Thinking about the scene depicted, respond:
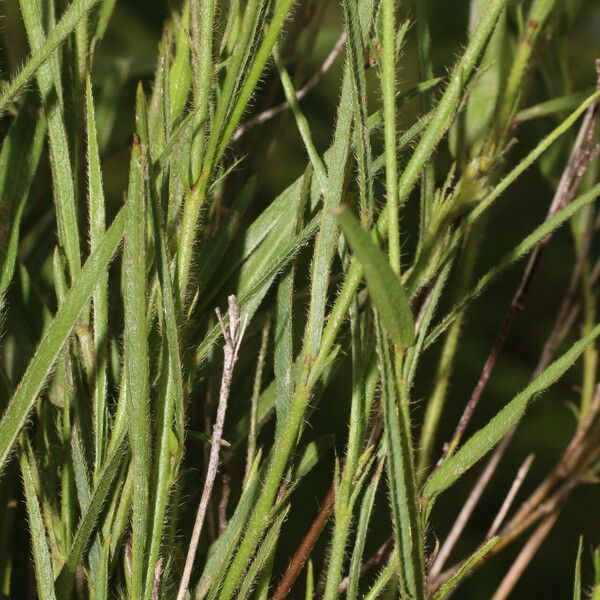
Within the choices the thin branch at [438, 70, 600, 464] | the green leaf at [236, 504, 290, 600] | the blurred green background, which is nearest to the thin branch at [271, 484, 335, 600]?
the green leaf at [236, 504, 290, 600]

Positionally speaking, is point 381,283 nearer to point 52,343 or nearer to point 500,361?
point 52,343

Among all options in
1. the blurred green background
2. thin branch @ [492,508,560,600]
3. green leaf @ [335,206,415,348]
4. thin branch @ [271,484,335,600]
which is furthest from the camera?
the blurred green background

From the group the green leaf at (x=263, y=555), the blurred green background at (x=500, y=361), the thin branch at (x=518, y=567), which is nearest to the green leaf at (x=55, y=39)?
the green leaf at (x=263, y=555)

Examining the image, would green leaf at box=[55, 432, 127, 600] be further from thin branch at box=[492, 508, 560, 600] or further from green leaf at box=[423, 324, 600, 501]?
thin branch at box=[492, 508, 560, 600]

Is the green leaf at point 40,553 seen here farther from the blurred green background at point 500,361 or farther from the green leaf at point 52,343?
the blurred green background at point 500,361

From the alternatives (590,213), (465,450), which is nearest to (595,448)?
(590,213)

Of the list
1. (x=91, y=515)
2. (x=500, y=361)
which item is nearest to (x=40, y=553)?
(x=91, y=515)

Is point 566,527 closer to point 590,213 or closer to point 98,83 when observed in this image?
point 590,213
